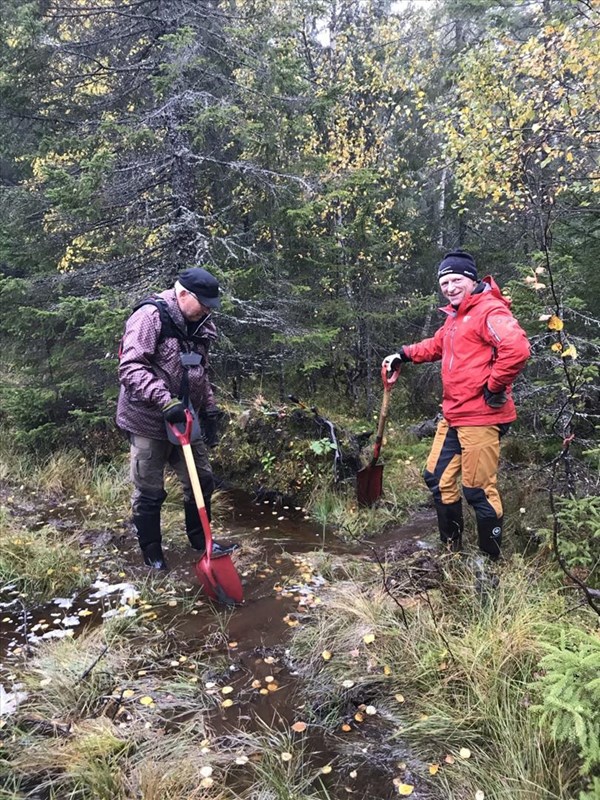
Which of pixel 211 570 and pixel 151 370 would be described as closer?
pixel 211 570

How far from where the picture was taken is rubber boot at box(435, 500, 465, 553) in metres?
4.21

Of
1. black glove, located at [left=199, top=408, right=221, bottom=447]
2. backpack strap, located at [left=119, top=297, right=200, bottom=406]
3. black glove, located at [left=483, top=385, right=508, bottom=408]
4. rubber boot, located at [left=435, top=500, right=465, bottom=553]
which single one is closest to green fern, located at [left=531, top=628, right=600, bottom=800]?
black glove, located at [left=483, top=385, right=508, bottom=408]

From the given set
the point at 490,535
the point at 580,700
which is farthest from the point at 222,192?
the point at 580,700

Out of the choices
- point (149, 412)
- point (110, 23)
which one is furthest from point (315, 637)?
point (110, 23)

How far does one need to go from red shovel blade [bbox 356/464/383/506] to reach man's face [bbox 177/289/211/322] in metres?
2.59

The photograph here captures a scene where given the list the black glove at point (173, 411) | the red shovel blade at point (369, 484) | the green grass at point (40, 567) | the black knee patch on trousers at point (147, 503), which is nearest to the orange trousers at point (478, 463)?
the red shovel blade at point (369, 484)

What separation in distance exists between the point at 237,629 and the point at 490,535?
6.34ft

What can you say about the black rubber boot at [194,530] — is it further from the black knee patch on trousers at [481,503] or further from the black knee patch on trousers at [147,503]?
the black knee patch on trousers at [481,503]

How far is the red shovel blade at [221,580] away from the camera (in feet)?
13.1

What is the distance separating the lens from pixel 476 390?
12.6ft

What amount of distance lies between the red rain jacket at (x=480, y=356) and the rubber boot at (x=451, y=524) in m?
0.68

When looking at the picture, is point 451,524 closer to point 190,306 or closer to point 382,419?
point 382,419

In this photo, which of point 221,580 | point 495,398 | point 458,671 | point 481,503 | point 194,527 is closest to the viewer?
point 458,671

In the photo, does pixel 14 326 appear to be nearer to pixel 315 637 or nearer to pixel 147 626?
pixel 147 626
